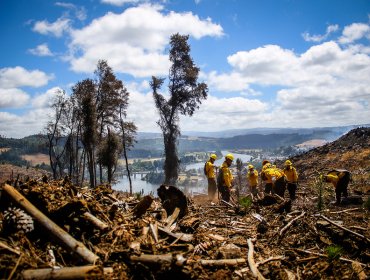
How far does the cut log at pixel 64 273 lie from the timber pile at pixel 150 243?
0.01 metres

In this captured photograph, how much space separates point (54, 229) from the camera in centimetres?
468

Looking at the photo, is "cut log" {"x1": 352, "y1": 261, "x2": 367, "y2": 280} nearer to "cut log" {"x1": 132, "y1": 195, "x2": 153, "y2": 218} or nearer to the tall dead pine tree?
"cut log" {"x1": 132, "y1": 195, "x2": 153, "y2": 218}

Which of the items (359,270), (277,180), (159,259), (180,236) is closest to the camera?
(159,259)

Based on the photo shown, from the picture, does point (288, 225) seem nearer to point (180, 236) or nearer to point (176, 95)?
point (180, 236)

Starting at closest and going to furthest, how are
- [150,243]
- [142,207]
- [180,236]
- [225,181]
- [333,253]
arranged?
[150,243], [333,253], [180,236], [142,207], [225,181]

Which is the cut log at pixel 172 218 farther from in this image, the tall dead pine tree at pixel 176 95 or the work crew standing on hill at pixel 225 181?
the tall dead pine tree at pixel 176 95

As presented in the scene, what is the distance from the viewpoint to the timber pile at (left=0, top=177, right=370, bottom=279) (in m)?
4.32

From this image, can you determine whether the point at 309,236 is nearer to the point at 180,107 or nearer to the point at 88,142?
the point at 180,107

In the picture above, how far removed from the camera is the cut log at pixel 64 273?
3.73m

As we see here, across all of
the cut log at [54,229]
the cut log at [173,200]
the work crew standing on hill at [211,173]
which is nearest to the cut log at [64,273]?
the cut log at [54,229]

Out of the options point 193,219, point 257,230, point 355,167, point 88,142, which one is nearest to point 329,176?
point 257,230

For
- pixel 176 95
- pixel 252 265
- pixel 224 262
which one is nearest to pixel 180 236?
pixel 224 262

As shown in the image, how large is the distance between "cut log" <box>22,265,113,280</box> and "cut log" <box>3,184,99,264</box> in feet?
1.10

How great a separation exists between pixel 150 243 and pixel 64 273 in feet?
4.82
